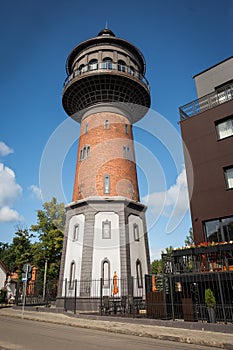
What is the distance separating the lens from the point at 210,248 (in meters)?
11.6

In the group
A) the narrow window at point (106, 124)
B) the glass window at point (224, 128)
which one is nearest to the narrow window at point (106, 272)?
the narrow window at point (106, 124)

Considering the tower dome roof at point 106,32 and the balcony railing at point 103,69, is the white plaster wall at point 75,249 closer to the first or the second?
the balcony railing at point 103,69

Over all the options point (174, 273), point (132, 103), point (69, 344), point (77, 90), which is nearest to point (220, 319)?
point (174, 273)

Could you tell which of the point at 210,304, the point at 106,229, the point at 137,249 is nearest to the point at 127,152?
the point at 106,229

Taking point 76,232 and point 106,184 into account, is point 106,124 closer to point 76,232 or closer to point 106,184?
point 106,184

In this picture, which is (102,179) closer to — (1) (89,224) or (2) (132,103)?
(1) (89,224)

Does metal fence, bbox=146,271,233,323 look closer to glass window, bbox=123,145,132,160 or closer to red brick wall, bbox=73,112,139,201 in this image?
red brick wall, bbox=73,112,139,201

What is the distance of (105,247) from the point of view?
1916 cm

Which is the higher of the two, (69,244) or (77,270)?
(69,244)

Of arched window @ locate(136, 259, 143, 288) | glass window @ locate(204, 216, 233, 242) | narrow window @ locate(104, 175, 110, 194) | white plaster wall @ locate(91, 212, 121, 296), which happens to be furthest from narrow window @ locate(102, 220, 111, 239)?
glass window @ locate(204, 216, 233, 242)

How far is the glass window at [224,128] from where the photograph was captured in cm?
1472

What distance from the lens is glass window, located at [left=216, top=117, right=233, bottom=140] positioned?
48.3 ft

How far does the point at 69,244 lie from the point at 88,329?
10.00m

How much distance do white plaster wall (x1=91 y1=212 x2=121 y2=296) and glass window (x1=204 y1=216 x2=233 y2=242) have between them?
7.41m
